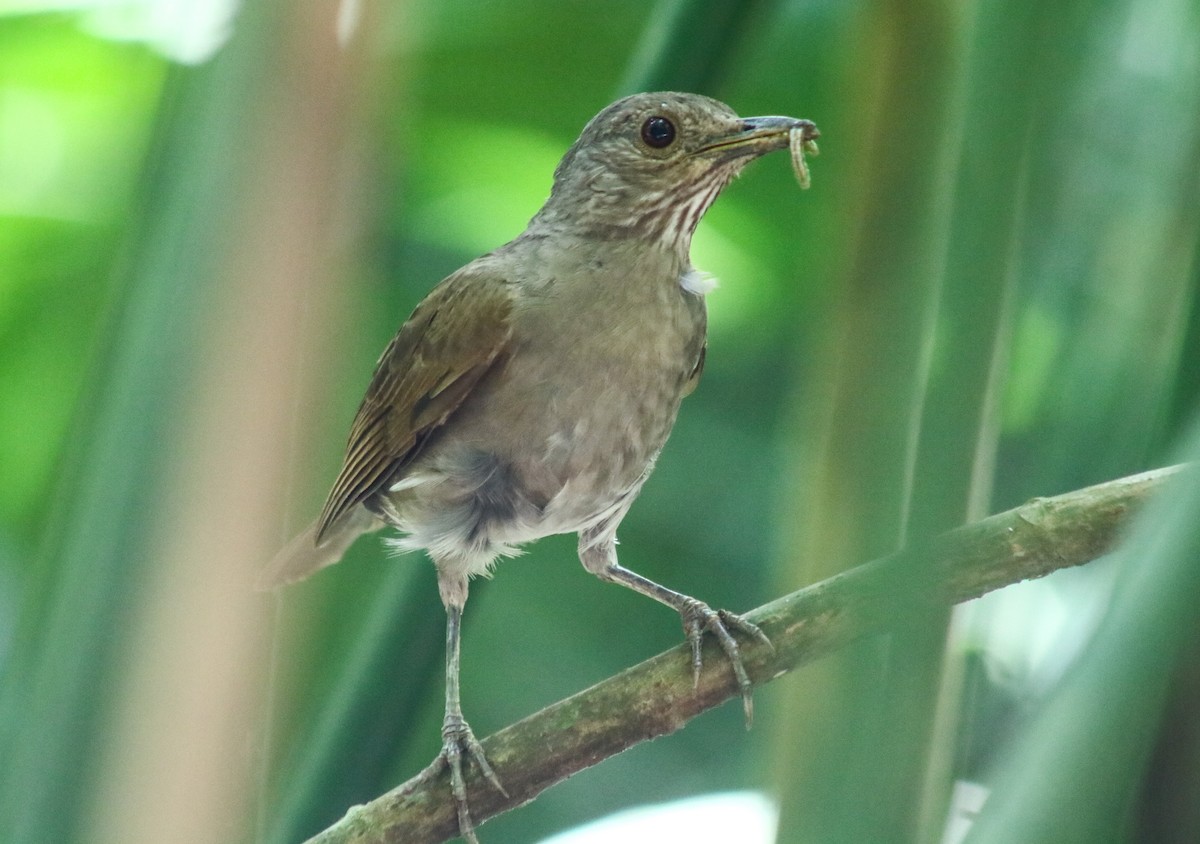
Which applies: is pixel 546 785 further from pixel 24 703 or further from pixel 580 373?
pixel 24 703

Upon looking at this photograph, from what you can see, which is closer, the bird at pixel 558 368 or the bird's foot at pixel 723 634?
the bird's foot at pixel 723 634

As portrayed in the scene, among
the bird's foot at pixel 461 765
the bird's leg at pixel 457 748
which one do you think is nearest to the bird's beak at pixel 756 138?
the bird's leg at pixel 457 748

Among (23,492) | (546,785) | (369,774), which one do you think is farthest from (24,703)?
(23,492)

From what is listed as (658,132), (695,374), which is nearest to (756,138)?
(658,132)

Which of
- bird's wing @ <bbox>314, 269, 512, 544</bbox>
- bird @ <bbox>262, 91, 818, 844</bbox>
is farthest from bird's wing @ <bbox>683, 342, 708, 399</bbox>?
bird's wing @ <bbox>314, 269, 512, 544</bbox>

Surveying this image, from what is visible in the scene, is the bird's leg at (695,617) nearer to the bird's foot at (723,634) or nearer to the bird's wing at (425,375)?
the bird's foot at (723,634)

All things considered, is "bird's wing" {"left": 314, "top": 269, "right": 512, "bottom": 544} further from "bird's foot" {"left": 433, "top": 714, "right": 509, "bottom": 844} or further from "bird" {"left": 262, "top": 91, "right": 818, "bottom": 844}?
"bird's foot" {"left": 433, "top": 714, "right": 509, "bottom": 844}
